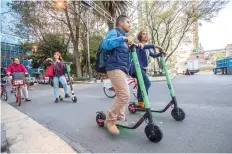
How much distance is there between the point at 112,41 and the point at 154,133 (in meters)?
1.44

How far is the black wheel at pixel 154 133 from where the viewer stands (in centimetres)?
261

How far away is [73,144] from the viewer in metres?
2.82

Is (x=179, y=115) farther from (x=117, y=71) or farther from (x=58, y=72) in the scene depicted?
(x=58, y=72)

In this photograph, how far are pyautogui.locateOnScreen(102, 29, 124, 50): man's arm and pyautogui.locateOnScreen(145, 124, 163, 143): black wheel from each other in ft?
4.15

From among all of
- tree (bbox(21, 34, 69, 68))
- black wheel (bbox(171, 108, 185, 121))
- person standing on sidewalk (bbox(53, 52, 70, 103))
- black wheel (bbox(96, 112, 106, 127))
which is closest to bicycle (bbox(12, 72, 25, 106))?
person standing on sidewalk (bbox(53, 52, 70, 103))

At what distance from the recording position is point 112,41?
2.79 meters

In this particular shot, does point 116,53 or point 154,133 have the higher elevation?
point 116,53

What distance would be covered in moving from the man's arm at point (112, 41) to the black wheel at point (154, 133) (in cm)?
126

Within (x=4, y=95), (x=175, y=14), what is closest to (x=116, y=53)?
(x=4, y=95)

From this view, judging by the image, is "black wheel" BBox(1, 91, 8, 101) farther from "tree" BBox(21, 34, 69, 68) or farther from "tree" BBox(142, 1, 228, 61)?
"tree" BBox(142, 1, 228, 61)

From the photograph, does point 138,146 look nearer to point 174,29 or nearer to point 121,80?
point 121,80

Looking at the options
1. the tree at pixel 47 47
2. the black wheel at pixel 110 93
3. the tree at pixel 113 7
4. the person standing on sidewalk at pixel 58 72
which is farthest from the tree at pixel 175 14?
the person standing on sidewalk at pixel 58 72

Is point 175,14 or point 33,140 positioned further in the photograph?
point 175,14

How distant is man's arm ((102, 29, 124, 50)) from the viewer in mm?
2754
